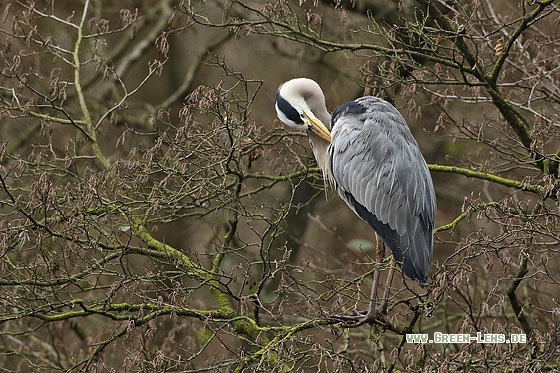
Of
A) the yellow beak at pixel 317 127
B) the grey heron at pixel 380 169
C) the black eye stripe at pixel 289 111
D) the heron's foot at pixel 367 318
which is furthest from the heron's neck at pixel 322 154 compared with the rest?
the heron's foot at pixel 367 318

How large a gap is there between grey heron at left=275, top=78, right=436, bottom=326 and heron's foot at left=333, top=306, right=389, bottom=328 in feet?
1.28

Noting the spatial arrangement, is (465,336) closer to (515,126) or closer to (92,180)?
(515,126)

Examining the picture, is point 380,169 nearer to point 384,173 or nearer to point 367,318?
point 384,173

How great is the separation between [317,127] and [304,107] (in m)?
0.20

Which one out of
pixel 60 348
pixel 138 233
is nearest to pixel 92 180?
pixel 138 233

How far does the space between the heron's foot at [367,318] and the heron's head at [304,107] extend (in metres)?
1.51

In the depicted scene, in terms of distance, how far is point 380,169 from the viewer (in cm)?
607

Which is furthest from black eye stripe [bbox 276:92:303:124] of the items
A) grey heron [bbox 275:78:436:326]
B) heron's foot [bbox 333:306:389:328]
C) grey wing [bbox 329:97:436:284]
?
heron's foot [bbox 333:306:389:328]

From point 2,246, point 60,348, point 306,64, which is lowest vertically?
point 60,348

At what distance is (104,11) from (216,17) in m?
1.30

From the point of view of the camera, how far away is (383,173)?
6039mm

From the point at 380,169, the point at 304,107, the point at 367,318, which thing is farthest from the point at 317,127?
the point at 367,318

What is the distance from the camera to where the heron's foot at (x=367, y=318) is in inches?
191

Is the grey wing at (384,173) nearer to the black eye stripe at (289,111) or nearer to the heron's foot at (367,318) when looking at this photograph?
the black eye stripe at (289,111)
